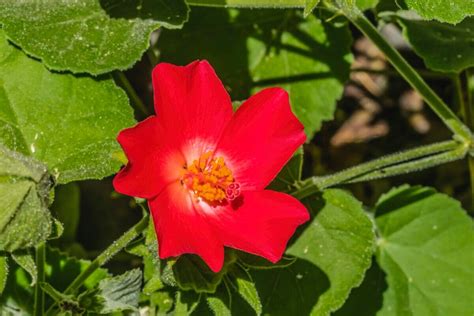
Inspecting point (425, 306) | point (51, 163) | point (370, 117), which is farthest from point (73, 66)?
point (370, 117)

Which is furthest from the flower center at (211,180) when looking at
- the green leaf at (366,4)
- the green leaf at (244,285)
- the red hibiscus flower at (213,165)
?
the green leaf at (366,4)

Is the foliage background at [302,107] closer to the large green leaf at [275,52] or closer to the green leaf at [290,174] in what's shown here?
the large green leaf at [275,52]

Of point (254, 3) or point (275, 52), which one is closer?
point (254, 3)

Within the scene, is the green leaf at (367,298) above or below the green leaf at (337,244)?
below

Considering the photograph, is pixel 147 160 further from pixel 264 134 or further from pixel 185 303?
pixel 185 303

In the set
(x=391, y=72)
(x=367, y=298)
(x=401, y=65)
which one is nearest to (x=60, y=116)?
(x=401, y=65)

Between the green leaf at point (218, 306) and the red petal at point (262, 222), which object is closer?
the red petal at point (262, 222)

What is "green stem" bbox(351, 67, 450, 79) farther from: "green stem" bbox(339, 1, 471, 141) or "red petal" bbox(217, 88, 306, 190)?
"red petal" bbox(217, 88, 306, 190)
